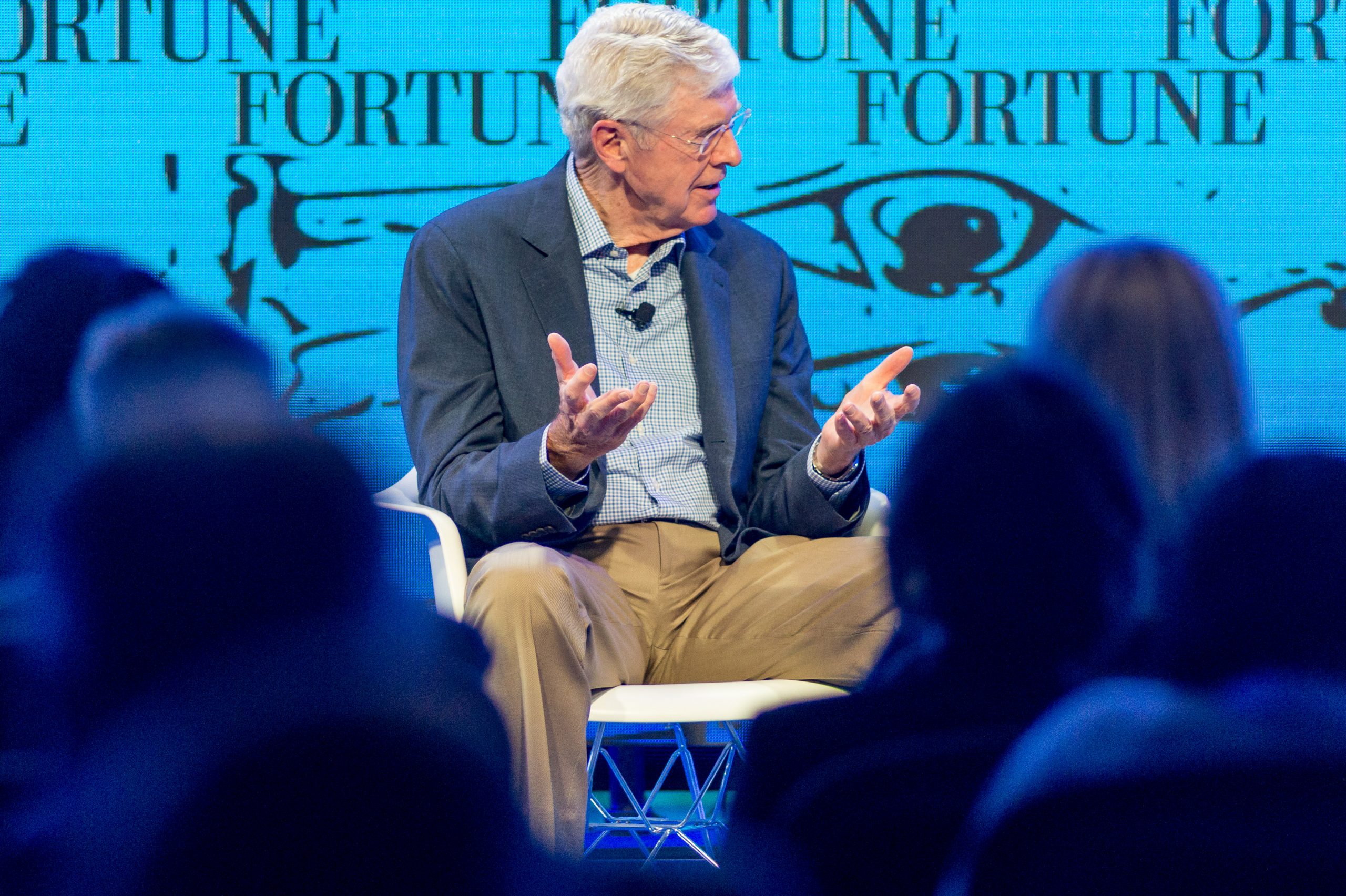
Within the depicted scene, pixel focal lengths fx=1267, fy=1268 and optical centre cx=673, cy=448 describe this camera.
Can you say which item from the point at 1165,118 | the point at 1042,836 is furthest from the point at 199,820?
the point at 1165,118

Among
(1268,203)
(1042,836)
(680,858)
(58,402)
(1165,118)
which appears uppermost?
(1165,118)

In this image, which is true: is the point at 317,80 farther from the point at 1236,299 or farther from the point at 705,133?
the point at 1236,299

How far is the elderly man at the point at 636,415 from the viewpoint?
1.74 metres

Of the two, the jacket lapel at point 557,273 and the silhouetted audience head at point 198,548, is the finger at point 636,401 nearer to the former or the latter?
the jacket lapel at point 557,273

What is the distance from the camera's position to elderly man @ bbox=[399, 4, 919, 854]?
174 centimetres

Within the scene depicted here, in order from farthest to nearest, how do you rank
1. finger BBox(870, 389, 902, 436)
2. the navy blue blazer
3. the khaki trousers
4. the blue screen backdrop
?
the blue screen backdrop → the navy blue blazer → finger BBox(870, 389, 902, 436) → the khaki trousers

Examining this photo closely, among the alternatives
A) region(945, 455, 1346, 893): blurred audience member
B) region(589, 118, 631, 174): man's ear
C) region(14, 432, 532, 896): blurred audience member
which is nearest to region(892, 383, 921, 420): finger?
region(589, 118, 631, 174): man's ear

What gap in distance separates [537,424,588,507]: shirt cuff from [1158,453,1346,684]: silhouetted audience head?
110 centimetres

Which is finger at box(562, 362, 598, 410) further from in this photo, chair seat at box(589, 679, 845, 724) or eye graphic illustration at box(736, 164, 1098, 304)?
eye graphic illustration at box(736, 164, 1098, 304)

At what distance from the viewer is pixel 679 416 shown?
2131 mm

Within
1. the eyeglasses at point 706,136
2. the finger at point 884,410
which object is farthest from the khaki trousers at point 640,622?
the eyeglasses at point 706,136

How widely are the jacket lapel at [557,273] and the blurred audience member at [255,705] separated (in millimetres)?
1389

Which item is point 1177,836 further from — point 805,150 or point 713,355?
point 805,150

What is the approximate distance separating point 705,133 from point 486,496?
2.52 ft
